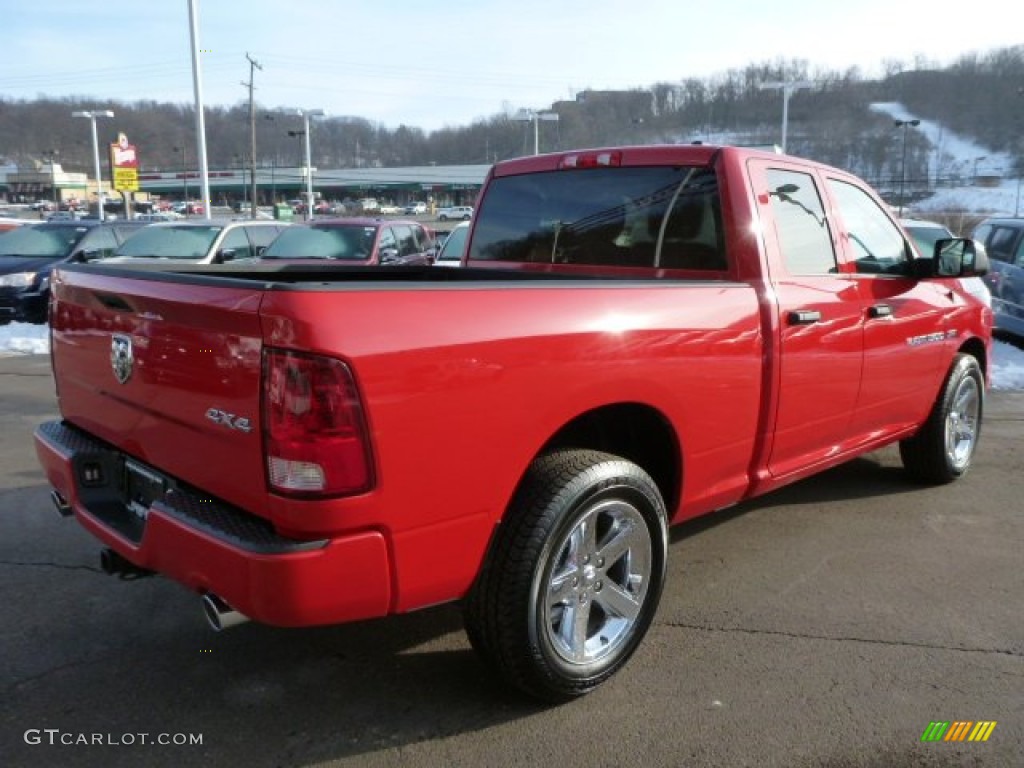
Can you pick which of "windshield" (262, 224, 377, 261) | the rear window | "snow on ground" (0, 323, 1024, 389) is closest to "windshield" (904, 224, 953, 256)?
"snow on ground" (0, 323, 1024, 389)

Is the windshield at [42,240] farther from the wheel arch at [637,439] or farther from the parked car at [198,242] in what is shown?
the wheel arch at [637,439]

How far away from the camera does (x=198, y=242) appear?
41.5 feet

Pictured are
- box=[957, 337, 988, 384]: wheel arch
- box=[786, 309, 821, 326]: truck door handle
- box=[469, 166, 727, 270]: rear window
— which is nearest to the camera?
box=[786, 309, 821, 326]: truck door handle

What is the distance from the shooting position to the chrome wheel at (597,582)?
9.39 feet

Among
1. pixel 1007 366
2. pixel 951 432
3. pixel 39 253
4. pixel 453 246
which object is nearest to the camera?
pixel 951 432

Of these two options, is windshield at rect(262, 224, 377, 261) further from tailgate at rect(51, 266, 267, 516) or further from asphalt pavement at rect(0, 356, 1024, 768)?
tailgate at rect(51, 266, 267, 516)

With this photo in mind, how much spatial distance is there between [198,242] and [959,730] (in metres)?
12.1

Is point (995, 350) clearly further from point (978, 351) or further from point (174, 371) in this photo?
point (174, 371)

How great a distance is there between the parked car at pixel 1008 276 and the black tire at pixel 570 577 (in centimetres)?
900

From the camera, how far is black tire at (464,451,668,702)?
8.77 feet

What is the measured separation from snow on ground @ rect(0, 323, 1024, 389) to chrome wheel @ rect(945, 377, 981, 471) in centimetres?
356

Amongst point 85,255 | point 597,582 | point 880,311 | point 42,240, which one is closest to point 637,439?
point 597,582

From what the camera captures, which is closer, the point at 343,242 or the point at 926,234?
the point at 343,242

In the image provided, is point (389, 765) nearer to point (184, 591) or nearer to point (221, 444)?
point (221, 444)
